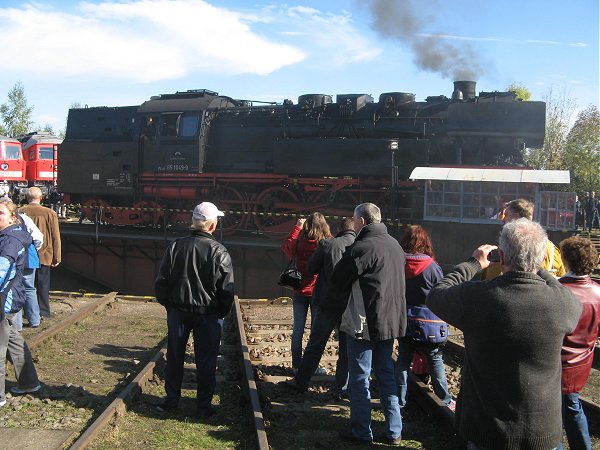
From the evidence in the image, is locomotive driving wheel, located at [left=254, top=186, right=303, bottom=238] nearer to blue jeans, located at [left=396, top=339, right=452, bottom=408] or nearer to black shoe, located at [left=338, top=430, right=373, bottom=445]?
blue jeans, located at [left=396, top=339, right=452, bottom=408]

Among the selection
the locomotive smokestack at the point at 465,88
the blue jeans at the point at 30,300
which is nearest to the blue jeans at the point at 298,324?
the blue jeans at the point at 30,300

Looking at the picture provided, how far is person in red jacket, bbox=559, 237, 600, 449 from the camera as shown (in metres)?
3.69

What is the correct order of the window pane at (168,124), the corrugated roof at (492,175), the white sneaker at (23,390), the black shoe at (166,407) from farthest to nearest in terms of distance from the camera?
the window pane at (168,124), the corrugated roof at (492,175), the white sneaker at (23,390), the black shoe at (166,407)

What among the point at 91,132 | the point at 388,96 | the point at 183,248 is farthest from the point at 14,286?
the point at 91,132

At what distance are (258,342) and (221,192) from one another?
351 inches

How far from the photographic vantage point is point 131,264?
15.6m

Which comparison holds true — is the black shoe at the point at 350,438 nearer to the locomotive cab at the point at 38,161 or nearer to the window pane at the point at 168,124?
the window pane at the point at 168,124

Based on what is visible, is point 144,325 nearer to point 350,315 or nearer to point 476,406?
point 350,315

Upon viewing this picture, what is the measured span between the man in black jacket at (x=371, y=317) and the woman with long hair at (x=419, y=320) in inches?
12.9

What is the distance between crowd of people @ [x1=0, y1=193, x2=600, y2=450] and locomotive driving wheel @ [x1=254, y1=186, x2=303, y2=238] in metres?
8.94

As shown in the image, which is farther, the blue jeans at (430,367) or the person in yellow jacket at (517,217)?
the blue jeans at (430,367)

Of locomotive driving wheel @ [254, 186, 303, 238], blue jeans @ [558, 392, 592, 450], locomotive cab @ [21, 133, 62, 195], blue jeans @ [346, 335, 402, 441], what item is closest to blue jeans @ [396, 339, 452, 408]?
blue jeans @ [346, 335, 402, 441]

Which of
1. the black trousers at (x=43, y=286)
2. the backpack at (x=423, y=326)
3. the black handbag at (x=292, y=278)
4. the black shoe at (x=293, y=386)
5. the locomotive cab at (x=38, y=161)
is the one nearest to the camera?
the backpack at (x=423, y=326)

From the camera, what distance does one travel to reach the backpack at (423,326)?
16.0ft
